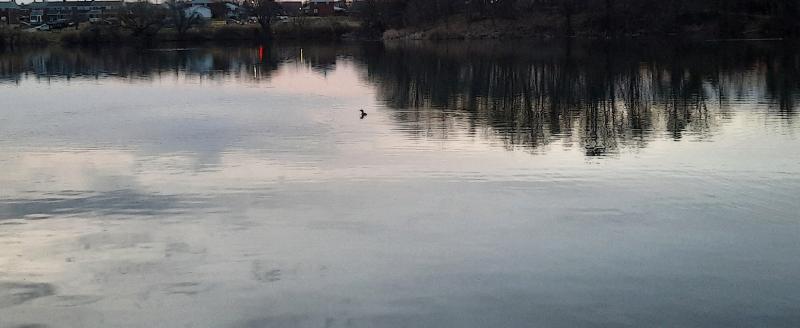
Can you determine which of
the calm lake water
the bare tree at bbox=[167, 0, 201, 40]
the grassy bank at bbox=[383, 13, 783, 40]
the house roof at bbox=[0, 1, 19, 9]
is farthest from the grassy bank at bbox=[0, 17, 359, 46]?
the calm lake water

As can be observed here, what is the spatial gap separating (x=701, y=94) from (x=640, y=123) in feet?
22.2

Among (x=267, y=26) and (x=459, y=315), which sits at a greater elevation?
(x=267, y=26)

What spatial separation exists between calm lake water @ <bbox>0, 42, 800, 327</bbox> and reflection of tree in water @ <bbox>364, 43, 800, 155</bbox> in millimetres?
154

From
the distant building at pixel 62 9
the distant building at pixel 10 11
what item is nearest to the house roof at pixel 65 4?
the distant building at pixel 62 9

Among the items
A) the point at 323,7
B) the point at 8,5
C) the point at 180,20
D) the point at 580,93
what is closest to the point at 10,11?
the point at 8,5

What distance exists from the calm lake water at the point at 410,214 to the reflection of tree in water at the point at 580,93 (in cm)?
15

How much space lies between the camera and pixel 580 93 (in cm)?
2445

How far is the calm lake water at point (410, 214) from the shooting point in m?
7.53

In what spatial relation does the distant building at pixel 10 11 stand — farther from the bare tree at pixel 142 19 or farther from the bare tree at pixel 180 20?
the bare tree at pixel 180 20

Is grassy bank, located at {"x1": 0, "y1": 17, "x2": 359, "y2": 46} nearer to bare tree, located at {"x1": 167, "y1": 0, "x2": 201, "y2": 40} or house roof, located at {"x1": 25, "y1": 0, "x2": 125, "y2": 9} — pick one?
bare tree, located at {"x1": 167, "y1": 0, "x2": 201, "y2": 40}

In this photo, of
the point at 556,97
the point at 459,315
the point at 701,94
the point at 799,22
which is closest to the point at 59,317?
the point at 459,315

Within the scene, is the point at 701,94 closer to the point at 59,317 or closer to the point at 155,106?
the point at 155,106

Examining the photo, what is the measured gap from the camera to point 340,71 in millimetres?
38469

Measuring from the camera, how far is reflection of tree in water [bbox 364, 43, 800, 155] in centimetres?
1738
